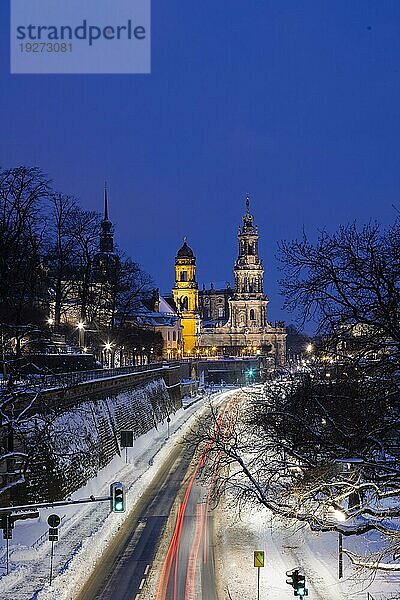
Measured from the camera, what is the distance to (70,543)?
2628cm

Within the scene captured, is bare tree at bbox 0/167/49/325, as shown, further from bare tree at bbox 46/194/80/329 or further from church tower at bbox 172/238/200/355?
church tower at bbox 172/238/200/355

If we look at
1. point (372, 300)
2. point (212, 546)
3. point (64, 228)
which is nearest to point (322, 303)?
point (372, 300)

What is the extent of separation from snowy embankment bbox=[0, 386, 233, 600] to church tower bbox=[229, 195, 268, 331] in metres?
103

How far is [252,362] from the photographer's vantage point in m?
129

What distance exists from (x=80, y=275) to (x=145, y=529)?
28182 millimetres

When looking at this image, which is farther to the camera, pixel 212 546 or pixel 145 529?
pixel 145 529

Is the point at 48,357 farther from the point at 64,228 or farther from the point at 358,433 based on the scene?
the point at 358,433

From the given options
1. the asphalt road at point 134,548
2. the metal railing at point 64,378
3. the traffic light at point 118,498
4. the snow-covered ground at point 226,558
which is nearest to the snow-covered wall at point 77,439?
the snow-covered ground at point 226,558

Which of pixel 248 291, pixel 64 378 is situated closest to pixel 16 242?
pixel 64 378

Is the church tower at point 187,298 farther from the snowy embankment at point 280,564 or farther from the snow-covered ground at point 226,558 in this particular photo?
the snowy embankment at point 280,564

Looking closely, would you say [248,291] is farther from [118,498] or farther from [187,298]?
[118,498]

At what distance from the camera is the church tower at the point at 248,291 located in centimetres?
14538

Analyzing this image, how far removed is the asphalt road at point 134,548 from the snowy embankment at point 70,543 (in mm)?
361

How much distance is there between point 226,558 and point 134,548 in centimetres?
341
